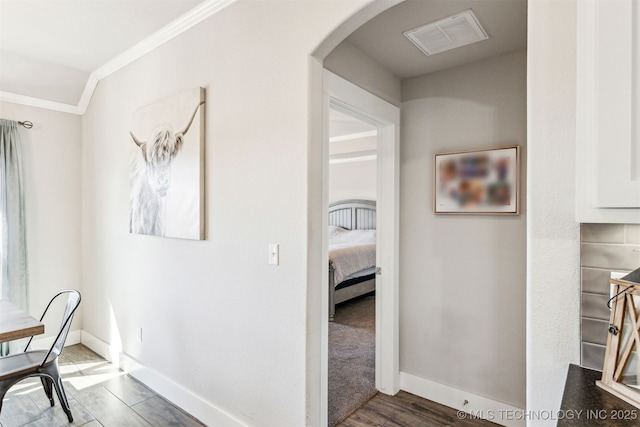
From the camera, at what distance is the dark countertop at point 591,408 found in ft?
2.61

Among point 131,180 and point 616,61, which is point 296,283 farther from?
point 131,180

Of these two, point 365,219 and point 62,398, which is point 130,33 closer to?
point 62,398

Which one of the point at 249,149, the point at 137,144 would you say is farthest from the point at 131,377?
the point at 249,149

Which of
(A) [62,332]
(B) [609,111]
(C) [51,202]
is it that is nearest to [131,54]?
(C) [51,202]

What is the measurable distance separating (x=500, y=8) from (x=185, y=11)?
188 centimetres

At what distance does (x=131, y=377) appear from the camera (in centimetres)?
281

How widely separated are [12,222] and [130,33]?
82.5 inches

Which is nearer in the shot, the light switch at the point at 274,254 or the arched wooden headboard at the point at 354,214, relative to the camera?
the light switch at the point at 274,254

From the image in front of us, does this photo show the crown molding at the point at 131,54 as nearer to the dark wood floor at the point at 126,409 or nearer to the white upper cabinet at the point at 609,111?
the white upper cabinet at the point at 609,111

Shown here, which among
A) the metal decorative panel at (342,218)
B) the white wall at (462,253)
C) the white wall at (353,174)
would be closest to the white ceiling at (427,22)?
the white wall at (462,253)

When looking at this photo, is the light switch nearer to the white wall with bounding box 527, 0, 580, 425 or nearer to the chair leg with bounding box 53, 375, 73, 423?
the white wall with bounding box 527, 0, 580, 425

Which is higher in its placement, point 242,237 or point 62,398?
point 242,237

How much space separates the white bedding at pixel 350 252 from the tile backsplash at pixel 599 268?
11.5ft

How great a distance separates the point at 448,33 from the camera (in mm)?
2018
